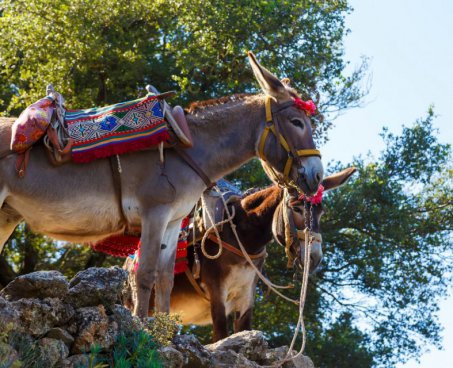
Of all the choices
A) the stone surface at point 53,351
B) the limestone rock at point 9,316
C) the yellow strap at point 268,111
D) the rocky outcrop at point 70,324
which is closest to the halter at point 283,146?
the yellow strap at point 268,111

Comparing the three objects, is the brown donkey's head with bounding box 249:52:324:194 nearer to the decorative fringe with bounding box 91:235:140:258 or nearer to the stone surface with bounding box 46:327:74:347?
the decorative fringe with bounding box 91:235:140:258

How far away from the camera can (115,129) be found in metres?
9.09

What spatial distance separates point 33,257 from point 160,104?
9926mm

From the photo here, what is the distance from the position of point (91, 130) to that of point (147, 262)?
4.22 ft

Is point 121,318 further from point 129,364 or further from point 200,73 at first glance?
point 200,73

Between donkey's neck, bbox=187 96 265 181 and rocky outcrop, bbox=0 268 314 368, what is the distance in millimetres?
2053

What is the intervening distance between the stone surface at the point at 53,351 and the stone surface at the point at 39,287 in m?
0.44

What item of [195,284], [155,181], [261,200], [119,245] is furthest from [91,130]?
[261,200]

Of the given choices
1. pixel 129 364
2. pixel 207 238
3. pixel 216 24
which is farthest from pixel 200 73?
pixel 129 364

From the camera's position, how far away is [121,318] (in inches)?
295

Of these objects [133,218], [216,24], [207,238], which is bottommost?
[133,218]

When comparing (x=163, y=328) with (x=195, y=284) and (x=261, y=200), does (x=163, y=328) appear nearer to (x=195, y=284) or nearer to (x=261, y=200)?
(x=195, y=284)

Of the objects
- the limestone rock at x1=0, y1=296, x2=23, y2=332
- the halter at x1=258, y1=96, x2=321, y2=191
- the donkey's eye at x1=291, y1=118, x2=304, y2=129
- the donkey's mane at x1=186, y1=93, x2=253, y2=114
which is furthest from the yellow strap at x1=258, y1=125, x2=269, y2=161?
the limestone rock at x1=0, y1=296, x2=23, y2=332

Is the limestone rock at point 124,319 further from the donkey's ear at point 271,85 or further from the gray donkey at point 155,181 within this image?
the donkey's ear at point 271,85
